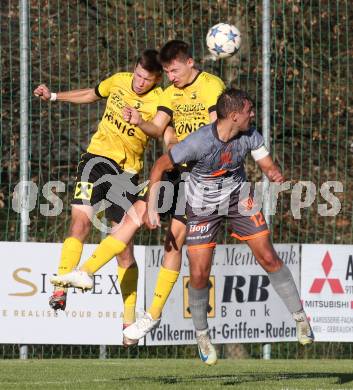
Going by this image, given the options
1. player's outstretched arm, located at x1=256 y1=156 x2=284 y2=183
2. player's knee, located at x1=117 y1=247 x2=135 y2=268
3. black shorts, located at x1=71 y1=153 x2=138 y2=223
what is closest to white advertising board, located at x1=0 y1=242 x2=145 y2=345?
player's knee, located at x1=117 y1=247 x2=135 y2=268

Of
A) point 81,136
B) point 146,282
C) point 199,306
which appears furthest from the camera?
point 81,136

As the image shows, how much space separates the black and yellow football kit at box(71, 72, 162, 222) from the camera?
10.1 meters

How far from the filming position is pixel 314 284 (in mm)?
14016

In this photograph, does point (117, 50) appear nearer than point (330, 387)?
No

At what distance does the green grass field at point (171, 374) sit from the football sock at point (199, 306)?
487mm

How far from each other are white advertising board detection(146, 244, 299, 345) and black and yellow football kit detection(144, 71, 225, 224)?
12.4 ft

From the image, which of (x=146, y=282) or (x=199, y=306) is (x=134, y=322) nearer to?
(x=199, y=306)

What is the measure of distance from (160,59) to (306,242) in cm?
571

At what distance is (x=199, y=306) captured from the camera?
936 cm

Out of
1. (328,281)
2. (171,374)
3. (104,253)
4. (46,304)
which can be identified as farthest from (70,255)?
(328,281)

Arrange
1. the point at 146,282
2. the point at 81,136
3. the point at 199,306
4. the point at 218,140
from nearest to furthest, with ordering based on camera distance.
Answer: the point at 218,140
the point at 199,306
the point at 146,282
the point at 81,136

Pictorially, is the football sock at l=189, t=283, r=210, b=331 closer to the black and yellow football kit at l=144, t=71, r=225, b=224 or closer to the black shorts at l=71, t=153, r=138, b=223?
the black and yellow football kit at l=144, t=71, r=225, b=224

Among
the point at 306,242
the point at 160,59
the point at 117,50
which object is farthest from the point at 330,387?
the point at 117,50

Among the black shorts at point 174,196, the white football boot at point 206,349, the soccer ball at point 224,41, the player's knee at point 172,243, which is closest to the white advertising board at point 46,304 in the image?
the soccer ball at point 224,41
